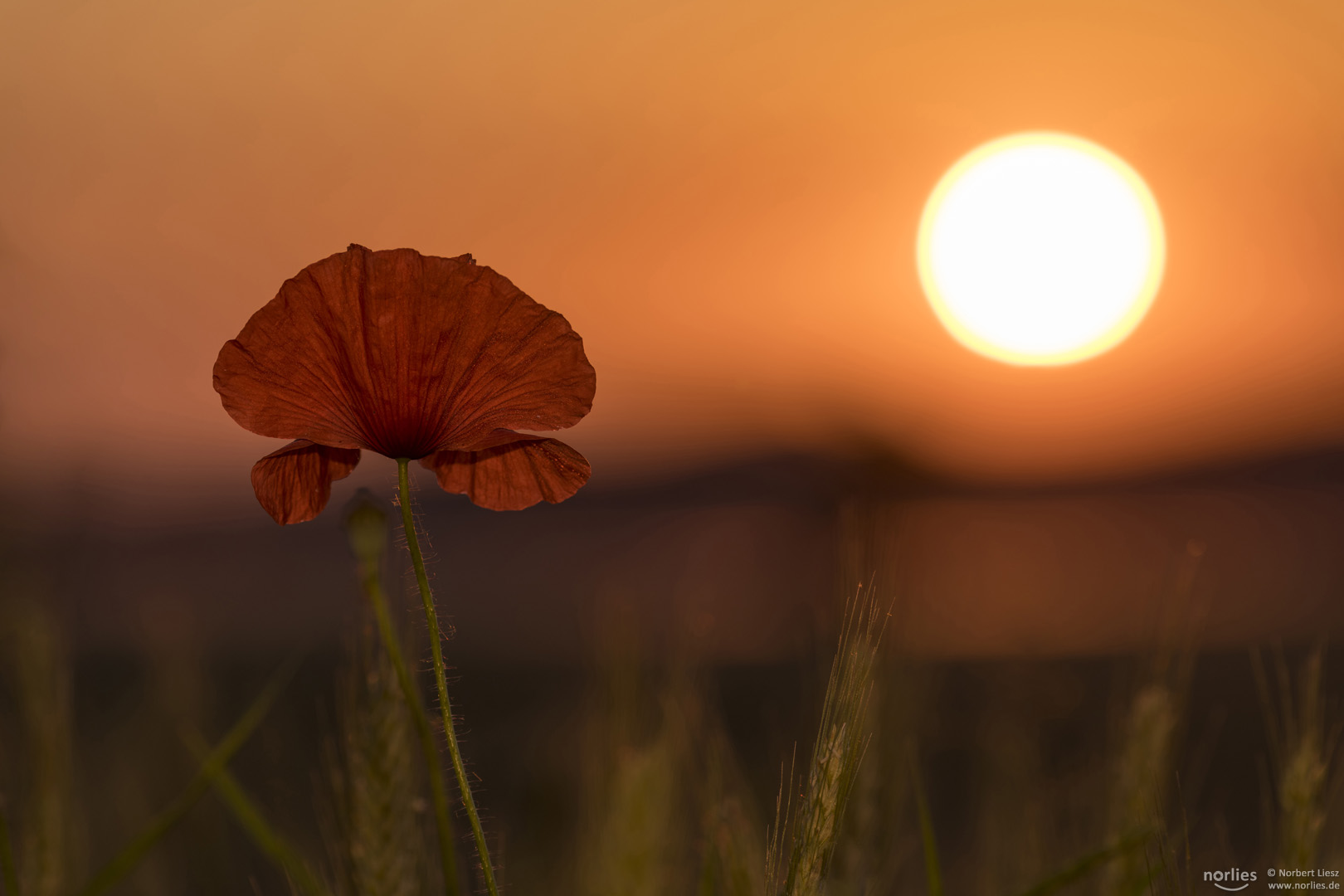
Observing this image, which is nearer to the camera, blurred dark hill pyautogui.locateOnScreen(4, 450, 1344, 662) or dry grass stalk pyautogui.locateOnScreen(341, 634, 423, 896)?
dry grass stalk pyautogui.locateOnScreen(341, 634, 423, 896)

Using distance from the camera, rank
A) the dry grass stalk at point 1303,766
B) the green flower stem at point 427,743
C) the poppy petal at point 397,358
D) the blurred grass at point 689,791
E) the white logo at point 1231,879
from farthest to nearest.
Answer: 1. the white logo at point 1231,879
2. the dry grass stalk at point 1303,766
3. the blurred grass at point 689,791
4. the poppy petal at point 397,358
5. the green flower stem at point 427,743

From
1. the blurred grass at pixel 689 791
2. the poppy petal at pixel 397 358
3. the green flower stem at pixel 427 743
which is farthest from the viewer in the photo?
the blurred grass at pixel 689 791

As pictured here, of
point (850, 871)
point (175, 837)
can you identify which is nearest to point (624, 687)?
point (850, 871)

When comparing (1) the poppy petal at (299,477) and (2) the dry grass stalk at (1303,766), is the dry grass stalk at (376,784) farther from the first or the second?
(2) the dry grass stalk at (1303,766)

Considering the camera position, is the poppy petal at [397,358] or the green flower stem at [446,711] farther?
the poppy petal at [397,358]

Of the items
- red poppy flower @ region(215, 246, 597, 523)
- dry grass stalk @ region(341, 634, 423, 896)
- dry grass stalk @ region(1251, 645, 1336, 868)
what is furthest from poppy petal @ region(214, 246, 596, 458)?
dry grass stalk @ region(1251, 645, 1336, 868)

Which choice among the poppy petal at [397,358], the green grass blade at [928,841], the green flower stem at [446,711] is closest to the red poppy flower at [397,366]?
the poppy petal at [397,358]

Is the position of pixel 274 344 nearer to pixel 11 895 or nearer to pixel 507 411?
pixel 507 411

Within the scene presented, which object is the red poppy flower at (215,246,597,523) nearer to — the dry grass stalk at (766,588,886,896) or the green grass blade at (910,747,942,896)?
the dry grass stalk at (766,588,886,896)
